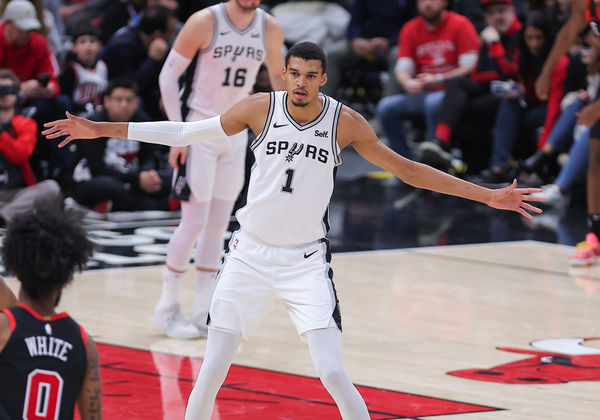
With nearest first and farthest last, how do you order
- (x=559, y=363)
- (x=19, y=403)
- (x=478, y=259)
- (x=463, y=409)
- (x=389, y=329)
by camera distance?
(x=19, y=403) → (x=463, y=409) → (x=559, y=363) → (x=389, y=329) → (x=478, y=259)

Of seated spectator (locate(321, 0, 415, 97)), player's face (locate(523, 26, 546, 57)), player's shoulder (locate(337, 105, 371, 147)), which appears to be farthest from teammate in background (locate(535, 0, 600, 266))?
seated spectator (locate(321, 0, 415, 97))

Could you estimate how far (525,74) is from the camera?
39.5 ft

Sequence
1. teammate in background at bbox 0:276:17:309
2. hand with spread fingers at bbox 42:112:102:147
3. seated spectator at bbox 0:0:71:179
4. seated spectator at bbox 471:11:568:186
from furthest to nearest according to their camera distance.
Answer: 1. seated spectator at bbox 471:11:568:186
2. seated spectator at bbox 0:0:71:179
3. hand with spread fingers at bbox 42:112:102:147
4. teammate in background at bbox 0:276:17:309

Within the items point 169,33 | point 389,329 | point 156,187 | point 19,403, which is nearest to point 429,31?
point 169,33

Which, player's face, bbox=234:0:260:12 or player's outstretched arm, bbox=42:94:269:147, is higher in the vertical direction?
player's face, bbox=234:0:260:12

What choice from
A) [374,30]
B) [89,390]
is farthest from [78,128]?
[374,30]

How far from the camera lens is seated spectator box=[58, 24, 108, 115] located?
36.4 ft

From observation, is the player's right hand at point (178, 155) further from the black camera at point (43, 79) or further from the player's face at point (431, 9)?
the player's face at point (431, 9)

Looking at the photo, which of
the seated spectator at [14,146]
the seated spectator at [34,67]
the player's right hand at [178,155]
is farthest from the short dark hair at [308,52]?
the seated spectator at [34,67]

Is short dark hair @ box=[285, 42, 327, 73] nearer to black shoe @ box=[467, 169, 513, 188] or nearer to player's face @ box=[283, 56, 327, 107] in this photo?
player's face @ box=[283, 56, 327, 107]

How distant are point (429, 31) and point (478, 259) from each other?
4180 millimetres

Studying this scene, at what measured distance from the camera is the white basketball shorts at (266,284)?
14.0 ft

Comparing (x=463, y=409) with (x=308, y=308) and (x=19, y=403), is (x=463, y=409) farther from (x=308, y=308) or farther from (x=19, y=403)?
(x=19, y=403)

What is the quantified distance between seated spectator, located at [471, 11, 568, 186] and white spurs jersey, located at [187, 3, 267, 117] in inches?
244
